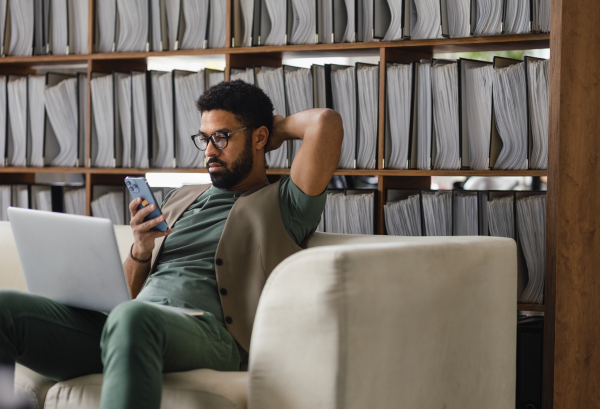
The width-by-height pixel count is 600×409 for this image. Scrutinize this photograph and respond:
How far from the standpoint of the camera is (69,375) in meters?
1.35

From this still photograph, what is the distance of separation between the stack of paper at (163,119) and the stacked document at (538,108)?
1275mm

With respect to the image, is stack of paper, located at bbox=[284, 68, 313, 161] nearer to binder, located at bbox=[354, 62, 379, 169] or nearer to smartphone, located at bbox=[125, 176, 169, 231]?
Answer: binder, located at bbox=[354, 62, 379, 169]

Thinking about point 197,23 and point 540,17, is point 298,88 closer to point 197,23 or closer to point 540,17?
point 197,23

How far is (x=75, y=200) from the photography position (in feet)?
8.41

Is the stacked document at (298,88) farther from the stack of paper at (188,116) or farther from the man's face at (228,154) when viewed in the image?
the man's face at (228,154)

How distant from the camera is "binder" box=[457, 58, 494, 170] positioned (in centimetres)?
205

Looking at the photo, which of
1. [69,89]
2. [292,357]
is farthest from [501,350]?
[69,89]

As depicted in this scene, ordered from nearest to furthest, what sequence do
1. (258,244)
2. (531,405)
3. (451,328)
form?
(451,328) < (258,244) < (531,405)

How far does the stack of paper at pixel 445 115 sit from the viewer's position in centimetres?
206

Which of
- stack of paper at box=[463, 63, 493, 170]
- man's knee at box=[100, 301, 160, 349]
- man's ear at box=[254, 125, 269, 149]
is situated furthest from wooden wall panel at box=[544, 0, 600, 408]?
man's knee at box=[100, 301, 160, 349]

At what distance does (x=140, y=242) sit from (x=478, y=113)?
1.16 meters

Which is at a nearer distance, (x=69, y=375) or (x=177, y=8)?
(x=69, y=375)

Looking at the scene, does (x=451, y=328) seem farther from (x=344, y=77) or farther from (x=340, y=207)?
(x=344, y=77)

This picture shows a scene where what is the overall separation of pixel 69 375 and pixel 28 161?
1447 millimetres
